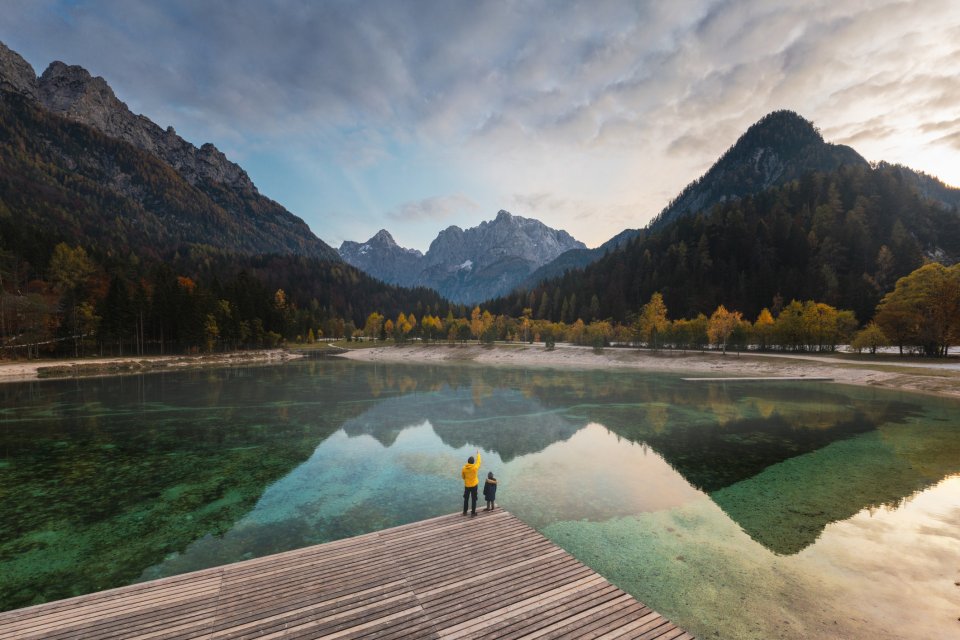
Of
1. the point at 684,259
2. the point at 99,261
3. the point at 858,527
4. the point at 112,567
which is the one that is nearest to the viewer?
the point at 112,567

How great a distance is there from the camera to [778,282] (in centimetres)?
13962

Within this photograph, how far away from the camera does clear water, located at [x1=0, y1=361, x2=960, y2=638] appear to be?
12.7 m

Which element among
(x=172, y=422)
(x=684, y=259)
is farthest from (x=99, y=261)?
(x=684, y=259)

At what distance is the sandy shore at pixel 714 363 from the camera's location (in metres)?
55.8

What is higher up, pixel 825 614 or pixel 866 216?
pixel 866 216

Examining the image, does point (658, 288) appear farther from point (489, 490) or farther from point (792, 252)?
point (489, 490)

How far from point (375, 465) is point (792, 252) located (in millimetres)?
178615

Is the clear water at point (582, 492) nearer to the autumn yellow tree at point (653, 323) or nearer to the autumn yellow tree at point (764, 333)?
the autumn yellow tree at point (764, 333)

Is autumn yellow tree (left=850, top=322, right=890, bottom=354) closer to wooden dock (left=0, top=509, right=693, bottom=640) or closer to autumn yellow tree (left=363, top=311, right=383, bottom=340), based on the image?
wooden dock (left=0, top=509, right=693, bottom=640)

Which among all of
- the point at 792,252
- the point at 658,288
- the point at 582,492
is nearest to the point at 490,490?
the point at 582,492

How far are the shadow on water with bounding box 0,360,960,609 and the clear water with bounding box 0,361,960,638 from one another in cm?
15

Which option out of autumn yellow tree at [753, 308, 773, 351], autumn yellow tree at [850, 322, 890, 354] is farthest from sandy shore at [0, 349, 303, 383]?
autumn yellow tree at [850, 322, 890, 354]

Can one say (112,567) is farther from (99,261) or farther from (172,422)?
(99,261)

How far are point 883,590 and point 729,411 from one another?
1288 inches
